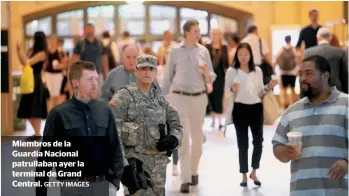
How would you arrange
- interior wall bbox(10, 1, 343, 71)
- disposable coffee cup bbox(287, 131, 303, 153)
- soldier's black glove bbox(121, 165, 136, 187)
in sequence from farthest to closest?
interior wall bbox(10, 1, 343, 71) → soldier's black glove bbox(121, 165, 136, 187) → disposable coffee cup bbox(287, 131, 303, 153)

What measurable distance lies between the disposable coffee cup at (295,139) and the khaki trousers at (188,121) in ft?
10.2

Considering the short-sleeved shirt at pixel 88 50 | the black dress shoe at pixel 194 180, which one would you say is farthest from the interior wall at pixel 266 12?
the black dress shoe at pixel 194 180

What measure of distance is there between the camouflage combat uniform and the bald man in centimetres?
116

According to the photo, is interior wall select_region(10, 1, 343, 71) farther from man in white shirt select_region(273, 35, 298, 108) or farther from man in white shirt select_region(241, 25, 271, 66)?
man in white shirt select_region(241, 25, 271, 66)

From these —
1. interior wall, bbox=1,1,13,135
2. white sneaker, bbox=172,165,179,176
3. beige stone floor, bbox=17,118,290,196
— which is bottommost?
beige stone floor, bbox=17,118,290,196

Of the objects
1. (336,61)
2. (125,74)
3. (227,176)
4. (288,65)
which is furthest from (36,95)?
(288,65)

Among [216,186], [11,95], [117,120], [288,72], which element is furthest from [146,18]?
[117,120]

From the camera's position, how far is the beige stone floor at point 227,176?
21.4 feet

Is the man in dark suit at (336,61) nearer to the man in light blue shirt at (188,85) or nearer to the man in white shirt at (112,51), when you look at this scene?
the man in light blue shirt at (188,85)

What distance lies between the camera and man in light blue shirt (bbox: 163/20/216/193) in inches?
259

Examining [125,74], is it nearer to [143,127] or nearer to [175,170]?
[143,127]

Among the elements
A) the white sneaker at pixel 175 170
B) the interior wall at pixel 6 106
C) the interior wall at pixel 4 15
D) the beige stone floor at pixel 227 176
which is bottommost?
the beige stone floor at pixel 227 176

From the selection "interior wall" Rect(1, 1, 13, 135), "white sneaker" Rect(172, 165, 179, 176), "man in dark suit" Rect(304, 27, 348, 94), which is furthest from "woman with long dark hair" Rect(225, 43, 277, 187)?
"interior wall" Rect(1, 1, 13, 135)

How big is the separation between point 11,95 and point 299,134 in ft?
26.1
